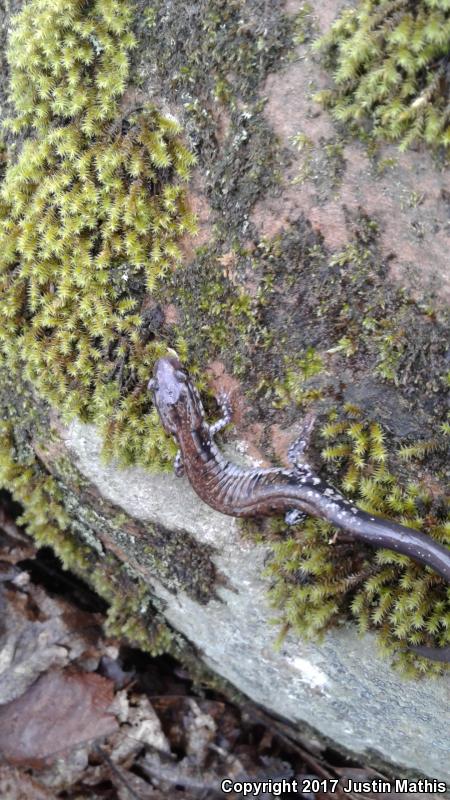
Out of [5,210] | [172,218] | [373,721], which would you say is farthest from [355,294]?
[373,721]

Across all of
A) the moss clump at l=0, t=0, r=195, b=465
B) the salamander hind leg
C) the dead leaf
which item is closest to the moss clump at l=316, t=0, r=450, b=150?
the moss clump at l=0, t=0, r=195, b=465

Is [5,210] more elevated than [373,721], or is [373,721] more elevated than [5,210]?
[5,210]

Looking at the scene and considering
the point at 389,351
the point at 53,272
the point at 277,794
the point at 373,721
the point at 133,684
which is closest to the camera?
the point at 389,351

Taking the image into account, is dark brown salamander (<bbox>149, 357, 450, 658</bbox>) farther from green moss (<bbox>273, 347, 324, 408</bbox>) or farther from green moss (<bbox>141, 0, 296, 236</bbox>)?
green moss (<bbox>141, 0, 296, 236</bbox>)

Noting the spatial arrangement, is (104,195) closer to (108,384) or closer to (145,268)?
(145,268)

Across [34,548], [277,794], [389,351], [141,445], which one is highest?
[389,351]

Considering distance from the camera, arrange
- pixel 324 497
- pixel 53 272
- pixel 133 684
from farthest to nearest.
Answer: pixel 133 684 → pixel 53 272 → pixel 324 497

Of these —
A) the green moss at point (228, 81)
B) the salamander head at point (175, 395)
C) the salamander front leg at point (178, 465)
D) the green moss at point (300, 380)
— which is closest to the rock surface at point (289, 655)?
the salamander front leg at point (178, 465)

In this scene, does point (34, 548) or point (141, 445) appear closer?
point (141, 445)
